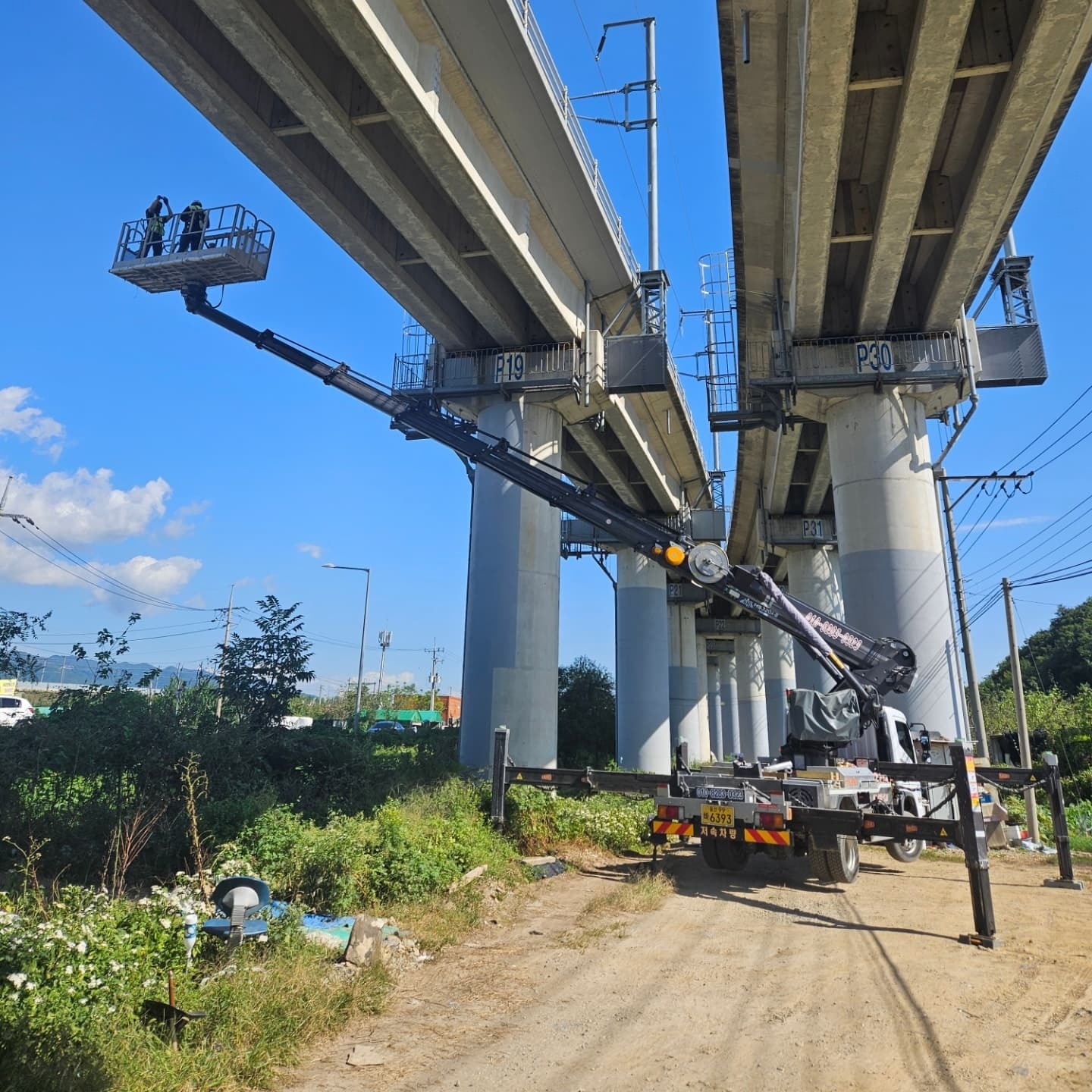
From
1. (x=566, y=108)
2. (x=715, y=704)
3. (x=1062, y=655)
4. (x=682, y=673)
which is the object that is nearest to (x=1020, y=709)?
(x=566, y=108)

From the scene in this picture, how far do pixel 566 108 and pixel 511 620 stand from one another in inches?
418

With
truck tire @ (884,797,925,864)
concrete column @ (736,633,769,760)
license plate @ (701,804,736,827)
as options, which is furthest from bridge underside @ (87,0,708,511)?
concrete column @ (736,633,769,760)

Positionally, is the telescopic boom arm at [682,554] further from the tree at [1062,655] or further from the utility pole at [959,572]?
the tree at [1062,655]

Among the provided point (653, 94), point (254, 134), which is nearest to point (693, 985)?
point (254, 134)

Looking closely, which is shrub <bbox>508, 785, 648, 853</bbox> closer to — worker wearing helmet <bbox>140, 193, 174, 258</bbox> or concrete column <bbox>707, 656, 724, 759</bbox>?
worker wearing helmet <bbox>140, 193, 174, 258</bbox>

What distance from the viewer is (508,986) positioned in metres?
6.18

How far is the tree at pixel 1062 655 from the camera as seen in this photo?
53281 mm

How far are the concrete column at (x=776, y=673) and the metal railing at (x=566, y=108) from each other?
32708 mm

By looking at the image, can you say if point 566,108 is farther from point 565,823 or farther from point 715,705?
point 715,705

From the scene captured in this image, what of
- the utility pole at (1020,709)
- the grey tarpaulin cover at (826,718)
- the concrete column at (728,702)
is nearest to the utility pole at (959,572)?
the utility pole at (1020,709)

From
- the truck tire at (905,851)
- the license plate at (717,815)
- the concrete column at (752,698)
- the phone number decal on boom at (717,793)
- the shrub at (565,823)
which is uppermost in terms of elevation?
the concrete column at (752,698)

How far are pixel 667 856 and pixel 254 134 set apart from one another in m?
13.7

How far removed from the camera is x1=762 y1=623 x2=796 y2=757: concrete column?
150ft

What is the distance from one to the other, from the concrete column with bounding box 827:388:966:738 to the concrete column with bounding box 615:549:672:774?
14.3 meters
